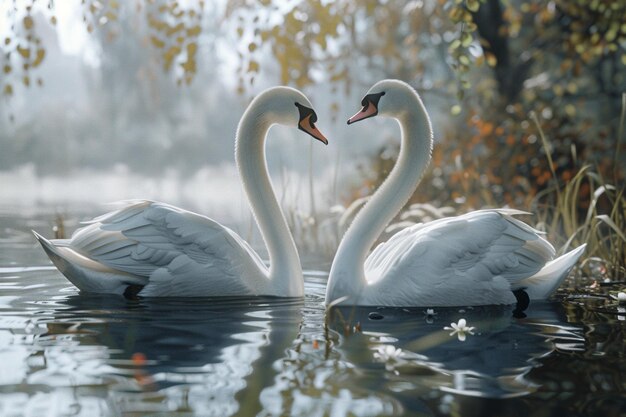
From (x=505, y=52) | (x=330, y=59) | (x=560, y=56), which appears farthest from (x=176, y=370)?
(x=560, y=56)

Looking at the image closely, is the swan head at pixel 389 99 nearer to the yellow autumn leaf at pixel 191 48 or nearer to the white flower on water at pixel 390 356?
the white flower on water at pixel 390 356

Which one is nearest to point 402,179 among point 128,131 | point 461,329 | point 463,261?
point 463,261

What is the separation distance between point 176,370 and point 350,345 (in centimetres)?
101

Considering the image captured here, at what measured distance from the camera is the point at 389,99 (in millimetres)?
5930

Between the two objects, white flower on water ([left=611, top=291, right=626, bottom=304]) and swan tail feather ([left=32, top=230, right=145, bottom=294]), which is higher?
swan tail feather ([left=32, top=230, right=145, bottom=294])

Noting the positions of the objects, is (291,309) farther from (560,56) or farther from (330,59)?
(560,56)

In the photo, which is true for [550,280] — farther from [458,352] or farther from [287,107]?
[287,107]

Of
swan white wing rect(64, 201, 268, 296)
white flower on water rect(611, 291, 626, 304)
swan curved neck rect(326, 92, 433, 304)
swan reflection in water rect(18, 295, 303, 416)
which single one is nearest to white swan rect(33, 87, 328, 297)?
swan white wing rect(64, 201, 268, 296)

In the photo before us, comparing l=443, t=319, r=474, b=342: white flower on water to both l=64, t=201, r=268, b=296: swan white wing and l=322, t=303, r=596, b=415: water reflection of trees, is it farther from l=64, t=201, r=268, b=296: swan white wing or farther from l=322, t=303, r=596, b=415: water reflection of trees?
l=64, t=201, r=268, b=296: swan white wing

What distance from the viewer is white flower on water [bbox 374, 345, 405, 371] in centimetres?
417

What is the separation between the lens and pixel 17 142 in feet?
145

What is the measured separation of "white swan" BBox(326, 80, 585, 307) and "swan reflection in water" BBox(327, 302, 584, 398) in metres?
0.12

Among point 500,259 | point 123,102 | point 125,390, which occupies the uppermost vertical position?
point 123,102

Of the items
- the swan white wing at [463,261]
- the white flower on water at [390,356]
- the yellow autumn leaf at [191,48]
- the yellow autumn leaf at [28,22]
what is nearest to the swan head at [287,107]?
the swan white wing at [463,261]
